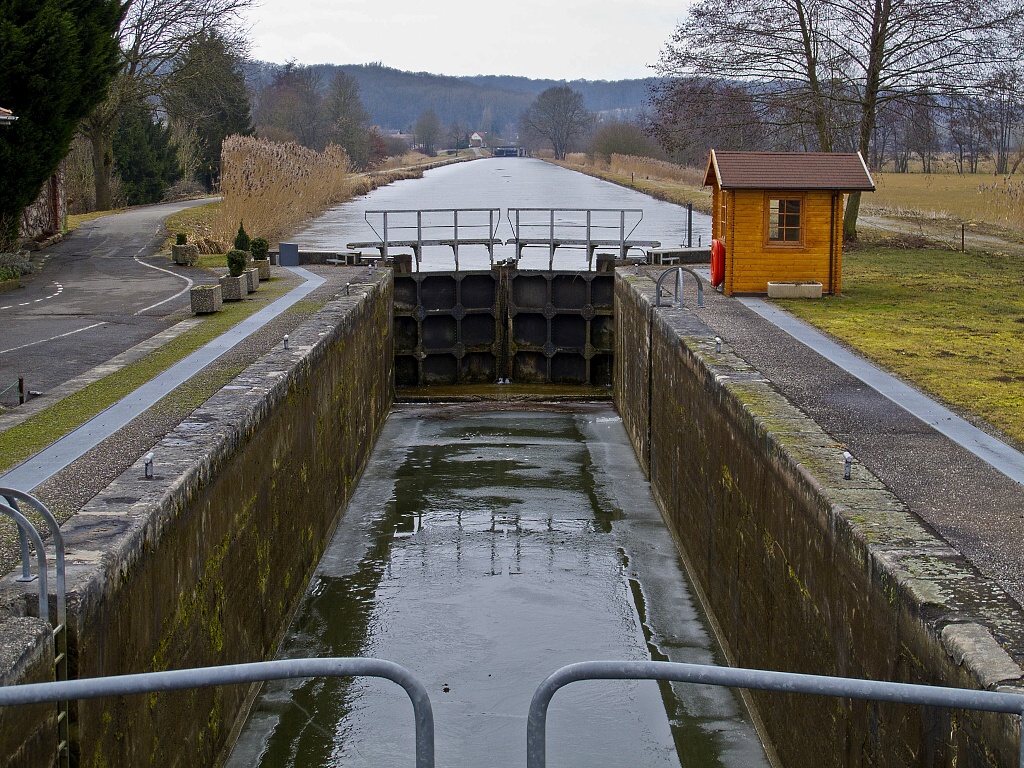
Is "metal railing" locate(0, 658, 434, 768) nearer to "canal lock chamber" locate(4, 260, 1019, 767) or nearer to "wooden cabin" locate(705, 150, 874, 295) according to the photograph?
"canal lock chamber" locate(4, 260, 1019, 767)

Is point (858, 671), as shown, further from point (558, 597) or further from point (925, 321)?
point (925, 321)

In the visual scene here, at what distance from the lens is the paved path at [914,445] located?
247 inches

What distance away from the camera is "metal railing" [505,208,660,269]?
796 inches

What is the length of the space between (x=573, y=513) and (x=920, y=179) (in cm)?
5241

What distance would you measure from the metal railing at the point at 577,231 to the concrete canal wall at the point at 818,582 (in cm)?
876

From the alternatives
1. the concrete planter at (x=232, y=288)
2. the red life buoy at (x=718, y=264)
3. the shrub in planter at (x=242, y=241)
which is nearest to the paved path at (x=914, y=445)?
the red life buoy at (x=718, y=264)

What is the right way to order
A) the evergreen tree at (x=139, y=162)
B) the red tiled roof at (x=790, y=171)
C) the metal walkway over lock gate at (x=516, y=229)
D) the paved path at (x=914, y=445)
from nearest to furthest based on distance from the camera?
1. the paved path at (x=914, y=445)
2. the red tiled roof at (x=790, y=171)
3. the metal walkway over lock gate at (x=516, y=229)
4. the evergreen tree at (x=139, y=162)

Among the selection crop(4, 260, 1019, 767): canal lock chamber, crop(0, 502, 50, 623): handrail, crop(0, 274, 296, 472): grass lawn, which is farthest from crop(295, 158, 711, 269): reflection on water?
crop(0, 502, 50, 623): handrail

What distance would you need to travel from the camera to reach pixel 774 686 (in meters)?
2.89

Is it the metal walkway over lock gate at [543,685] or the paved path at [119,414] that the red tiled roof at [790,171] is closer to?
the paved path at [119,414]

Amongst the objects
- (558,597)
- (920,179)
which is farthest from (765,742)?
(920,179)

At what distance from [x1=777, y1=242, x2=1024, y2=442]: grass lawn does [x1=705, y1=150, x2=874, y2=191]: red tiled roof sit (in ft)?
5.14

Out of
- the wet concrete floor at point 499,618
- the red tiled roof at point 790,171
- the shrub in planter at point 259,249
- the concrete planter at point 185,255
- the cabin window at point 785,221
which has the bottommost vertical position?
the wet concrete floor at point 499,618

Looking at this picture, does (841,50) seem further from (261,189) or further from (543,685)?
(543,685)
